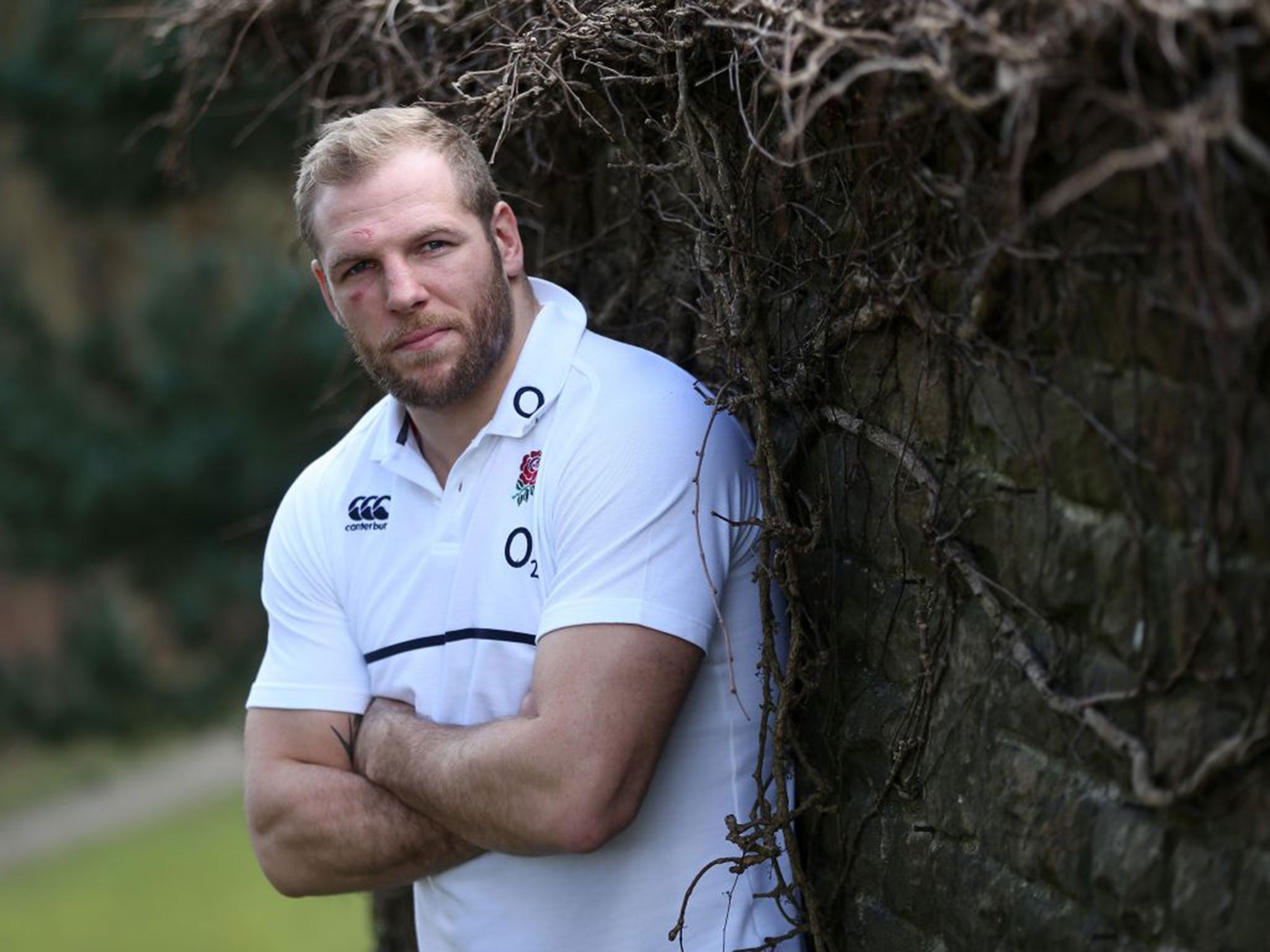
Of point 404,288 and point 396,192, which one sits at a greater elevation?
point 396,192

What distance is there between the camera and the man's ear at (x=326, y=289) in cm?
302

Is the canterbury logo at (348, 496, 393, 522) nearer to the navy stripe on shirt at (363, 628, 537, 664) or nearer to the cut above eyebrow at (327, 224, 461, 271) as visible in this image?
the navy stripe on shirt at (363, 628, 537, 664)

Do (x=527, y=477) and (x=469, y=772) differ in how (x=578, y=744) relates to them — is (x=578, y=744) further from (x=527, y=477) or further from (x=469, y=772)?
(x=527, y=477)

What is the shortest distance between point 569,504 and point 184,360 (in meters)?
12.7

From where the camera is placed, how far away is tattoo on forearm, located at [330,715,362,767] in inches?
114

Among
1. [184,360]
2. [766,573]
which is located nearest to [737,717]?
[766,573]

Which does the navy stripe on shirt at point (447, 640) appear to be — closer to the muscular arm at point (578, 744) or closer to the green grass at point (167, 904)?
the muscular arm at point (578, 744)

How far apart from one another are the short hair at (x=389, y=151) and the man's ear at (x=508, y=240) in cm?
2

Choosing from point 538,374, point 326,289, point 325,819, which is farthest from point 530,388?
point 325,819

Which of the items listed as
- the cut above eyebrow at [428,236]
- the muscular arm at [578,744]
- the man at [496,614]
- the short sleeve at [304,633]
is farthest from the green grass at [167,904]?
the muscular arm at [578,744]

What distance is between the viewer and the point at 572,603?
2.53 meters

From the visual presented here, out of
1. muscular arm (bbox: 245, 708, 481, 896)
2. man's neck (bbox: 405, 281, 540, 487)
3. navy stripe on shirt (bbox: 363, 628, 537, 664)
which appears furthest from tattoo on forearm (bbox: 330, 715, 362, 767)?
man's neck (bbox: 405, 281, 540, 487)

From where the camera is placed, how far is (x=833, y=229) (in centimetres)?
257

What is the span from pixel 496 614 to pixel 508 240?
0.71 m
